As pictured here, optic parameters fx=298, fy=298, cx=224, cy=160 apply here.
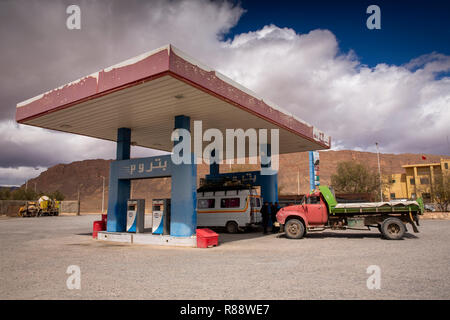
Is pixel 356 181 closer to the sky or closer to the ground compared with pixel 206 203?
closer to the sky

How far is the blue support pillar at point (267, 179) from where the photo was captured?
1977cm

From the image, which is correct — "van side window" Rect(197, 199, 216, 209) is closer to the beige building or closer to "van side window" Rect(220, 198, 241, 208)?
Result: "van side window" Rect(220, 198, 241, 208)

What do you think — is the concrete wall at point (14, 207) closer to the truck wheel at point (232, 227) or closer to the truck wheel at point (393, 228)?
the truck wheel at point (232, 227)

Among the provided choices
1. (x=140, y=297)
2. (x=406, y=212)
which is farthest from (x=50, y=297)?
(x=406, y=212)

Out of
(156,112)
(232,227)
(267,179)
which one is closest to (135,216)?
(156,112)

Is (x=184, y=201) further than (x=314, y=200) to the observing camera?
No

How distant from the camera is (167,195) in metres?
112

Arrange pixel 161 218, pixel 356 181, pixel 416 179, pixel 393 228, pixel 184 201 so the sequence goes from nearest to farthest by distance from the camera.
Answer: pixel 184 201 < pixel 393 228 < pixel 161 218 < pixel 356 181 < pixel 416 179

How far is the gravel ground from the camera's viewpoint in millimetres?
5105

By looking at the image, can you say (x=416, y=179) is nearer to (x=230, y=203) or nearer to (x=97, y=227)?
(x=230, y=203)

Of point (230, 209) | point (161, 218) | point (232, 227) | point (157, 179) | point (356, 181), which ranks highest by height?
point (157, 179)

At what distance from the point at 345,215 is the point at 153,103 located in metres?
9.77

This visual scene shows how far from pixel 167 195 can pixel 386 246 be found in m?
106

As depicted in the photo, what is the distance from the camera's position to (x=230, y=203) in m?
17.3
